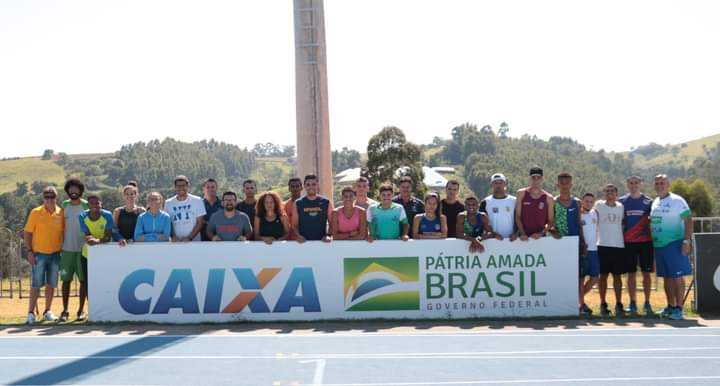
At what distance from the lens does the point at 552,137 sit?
605 ft

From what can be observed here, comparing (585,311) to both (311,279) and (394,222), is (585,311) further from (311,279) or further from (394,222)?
(311,279)

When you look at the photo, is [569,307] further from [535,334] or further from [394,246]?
[394,246]

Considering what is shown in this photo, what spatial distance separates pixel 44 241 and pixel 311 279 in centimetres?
374

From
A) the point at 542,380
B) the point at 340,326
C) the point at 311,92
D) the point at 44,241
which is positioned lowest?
the point at 542,380

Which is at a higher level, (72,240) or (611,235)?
(72,240)

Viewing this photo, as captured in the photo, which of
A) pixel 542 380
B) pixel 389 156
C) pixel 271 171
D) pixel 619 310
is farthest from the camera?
pixel 271 171

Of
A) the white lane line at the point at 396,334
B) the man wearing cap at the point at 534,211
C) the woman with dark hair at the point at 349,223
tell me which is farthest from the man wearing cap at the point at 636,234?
the woman with dark hair at the point at 349,223

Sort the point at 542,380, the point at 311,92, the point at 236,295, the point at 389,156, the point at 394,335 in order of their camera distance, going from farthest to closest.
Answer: the point at 389,156, the point at 311,92, the point at 236,295, the point at 394,335, the point at 542,380

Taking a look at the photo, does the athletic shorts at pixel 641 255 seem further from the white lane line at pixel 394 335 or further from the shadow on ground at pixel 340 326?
the white lane line at pixel 394 335

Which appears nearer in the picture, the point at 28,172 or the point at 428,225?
the point at 428,225

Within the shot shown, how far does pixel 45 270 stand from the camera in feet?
38.6

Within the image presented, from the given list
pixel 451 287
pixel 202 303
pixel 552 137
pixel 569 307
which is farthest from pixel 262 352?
pixel 552 137

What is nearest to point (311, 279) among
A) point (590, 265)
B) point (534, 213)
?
point (534, 213)

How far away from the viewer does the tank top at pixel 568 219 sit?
11.5 metres
